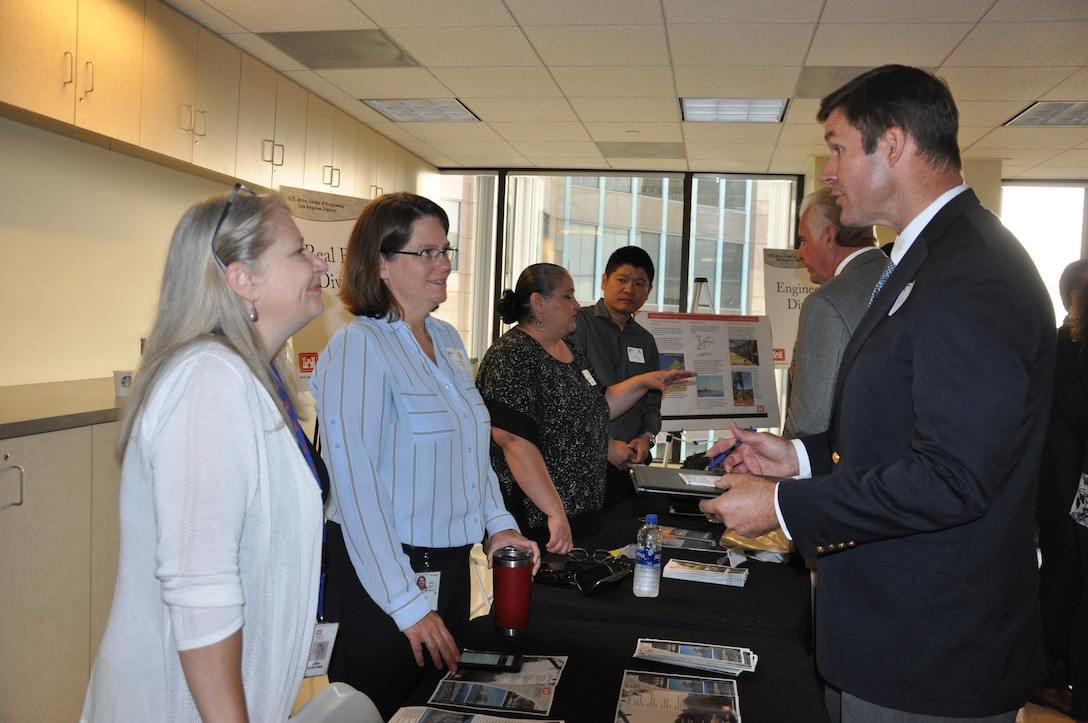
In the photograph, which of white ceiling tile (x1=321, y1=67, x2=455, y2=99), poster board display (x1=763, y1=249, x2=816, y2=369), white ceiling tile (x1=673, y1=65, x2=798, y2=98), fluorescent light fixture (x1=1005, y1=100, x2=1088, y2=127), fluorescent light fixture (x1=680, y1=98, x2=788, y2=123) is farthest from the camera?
poster board display (x1=763, y1=249, x2=816, y2=369)

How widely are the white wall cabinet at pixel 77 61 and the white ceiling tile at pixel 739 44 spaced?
8.47ft

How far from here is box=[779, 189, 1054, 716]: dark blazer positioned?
1.12 metres

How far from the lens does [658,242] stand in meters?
7.82

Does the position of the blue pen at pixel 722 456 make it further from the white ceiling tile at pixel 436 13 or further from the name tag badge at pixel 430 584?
the white ceiling tile at pixel 436 13

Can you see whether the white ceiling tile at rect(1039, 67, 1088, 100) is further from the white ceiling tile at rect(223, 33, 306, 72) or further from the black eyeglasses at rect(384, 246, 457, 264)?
the white ceiling tile at rect(223, 33, 306, 72)

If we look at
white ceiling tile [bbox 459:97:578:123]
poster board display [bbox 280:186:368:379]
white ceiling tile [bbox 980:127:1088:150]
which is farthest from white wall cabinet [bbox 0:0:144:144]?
white ceiling tile [bbox 980:127:1088:150]

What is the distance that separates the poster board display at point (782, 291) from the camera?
5742 mm

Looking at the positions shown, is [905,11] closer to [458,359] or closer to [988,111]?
[988,111]

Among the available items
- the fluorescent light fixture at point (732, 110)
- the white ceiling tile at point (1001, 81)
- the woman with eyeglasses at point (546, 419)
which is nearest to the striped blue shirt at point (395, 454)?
the woman with eyeglasses at point (546, 419)

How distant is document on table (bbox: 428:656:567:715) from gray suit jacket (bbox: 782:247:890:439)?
1275 millimetres

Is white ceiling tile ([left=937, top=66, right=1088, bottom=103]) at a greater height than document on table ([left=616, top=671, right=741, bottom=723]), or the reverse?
white ceiling tile ([left=937, top=66, right=1088, bottom=103])

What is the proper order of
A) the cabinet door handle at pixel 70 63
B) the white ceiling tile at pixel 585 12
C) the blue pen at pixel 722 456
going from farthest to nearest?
1. the white ceiling tile at pixel 585 12
2. the cabinet door handle at pixel 70 63
3. the blue pen at pixel 722 456

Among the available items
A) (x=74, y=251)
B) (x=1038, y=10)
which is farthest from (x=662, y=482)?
(x=74, y=251)

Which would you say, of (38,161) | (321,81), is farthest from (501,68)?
(38,161)
